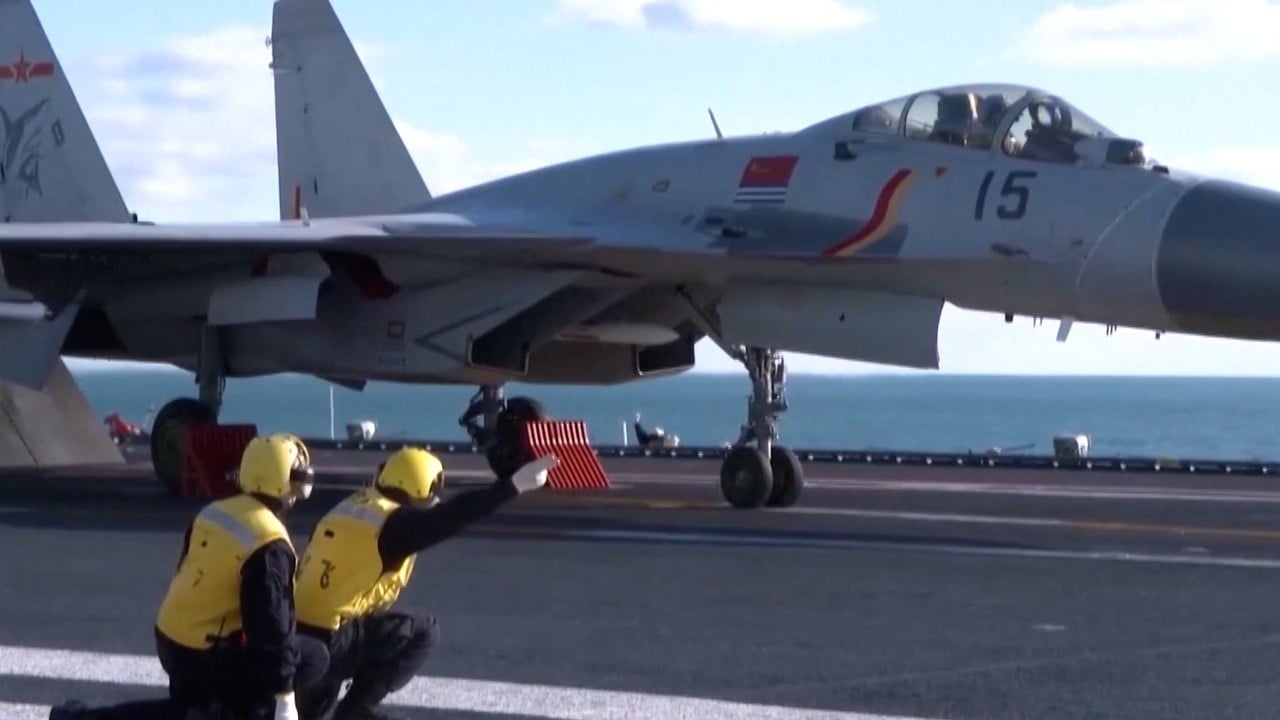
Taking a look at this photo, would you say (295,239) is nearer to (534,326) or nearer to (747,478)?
(534,326)

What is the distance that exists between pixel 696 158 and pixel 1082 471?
8893 mm

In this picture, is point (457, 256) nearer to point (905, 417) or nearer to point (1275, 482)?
point (1275, 482)

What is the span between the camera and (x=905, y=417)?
Answer: 575 feet

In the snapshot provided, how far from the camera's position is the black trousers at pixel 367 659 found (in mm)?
6402

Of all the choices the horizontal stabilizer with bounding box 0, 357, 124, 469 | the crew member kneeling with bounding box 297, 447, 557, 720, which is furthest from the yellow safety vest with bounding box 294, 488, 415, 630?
the horizontal stabilizer with bounding box 0, 357, 124, 469

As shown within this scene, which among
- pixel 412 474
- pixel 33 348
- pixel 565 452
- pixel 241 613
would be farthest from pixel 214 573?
pixel 565 452

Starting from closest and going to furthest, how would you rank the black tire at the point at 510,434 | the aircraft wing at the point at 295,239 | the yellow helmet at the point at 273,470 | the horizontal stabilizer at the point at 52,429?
the yellow helmet at the point at 273,470 < the aircraft wing at the point at 295,239 < the black tire at the point at 510,434 < the horizontal stabilizer at the point at 52,429

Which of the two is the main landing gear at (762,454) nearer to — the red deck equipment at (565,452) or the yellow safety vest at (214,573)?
the red deck equipment at (565,452)

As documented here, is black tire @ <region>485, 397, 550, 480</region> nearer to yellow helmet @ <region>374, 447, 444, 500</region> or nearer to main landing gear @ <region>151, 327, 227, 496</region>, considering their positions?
main landing gear @ <region>151, 327, 227, 496</region>

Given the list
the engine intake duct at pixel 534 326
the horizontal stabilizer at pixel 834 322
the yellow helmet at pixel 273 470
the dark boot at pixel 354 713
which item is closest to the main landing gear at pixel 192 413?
the engine intake duct at pixel 534 326

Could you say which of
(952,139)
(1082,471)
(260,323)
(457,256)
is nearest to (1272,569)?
(952,139)

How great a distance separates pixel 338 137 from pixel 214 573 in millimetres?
16175

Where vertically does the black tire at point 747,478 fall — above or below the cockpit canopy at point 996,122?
below

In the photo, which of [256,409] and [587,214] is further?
[256,409]
